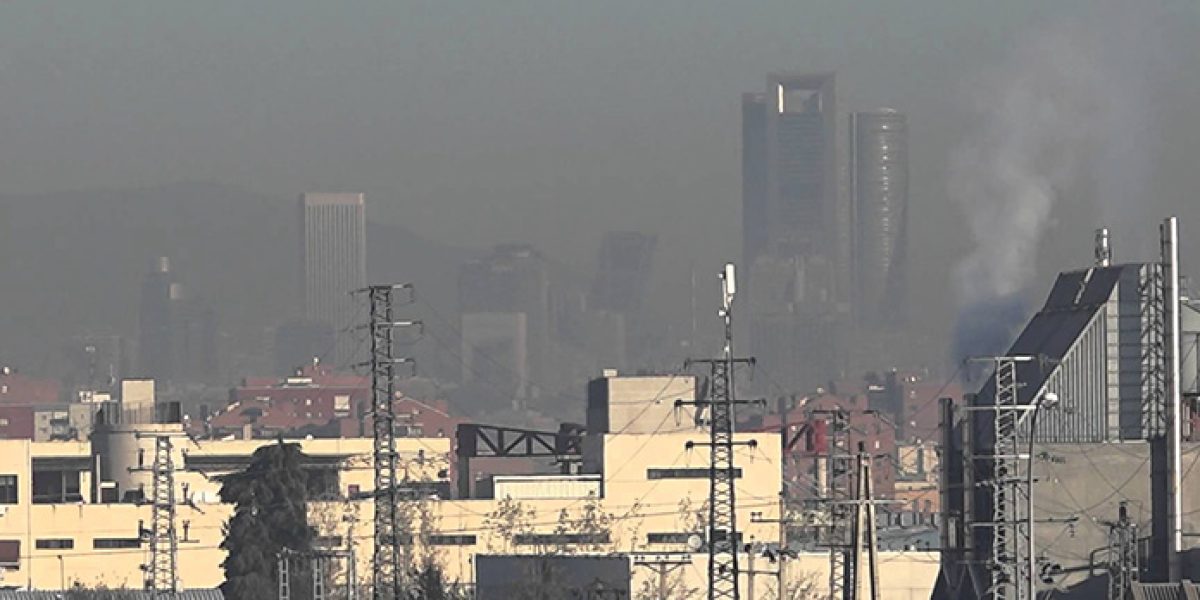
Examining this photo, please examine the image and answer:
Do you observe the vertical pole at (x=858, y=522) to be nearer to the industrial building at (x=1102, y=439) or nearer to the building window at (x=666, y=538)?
the industrial building at (x=1102, y=439)

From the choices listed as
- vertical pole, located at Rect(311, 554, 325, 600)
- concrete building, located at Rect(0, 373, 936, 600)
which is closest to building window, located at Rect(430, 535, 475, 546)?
concrete building, located at Rect(0, 373, 936, 600)

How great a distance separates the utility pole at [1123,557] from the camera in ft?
269

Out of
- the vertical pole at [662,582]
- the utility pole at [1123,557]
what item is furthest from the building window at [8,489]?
the utility pole at [1123,557]

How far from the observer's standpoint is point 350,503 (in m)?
135

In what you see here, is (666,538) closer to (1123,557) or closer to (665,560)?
(665,560)

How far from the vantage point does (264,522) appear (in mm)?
114188

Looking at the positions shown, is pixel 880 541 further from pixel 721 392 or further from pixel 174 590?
pixel 721 392

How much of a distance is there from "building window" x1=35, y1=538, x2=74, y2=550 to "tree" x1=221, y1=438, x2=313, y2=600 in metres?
19.8

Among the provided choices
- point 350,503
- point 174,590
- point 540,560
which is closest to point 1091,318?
point 540,560

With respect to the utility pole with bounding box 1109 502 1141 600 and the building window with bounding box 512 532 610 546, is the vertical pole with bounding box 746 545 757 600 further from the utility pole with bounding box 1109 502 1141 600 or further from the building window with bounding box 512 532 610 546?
the building window with bounding box 512 532 610 546

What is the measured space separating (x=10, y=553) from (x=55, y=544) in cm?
188

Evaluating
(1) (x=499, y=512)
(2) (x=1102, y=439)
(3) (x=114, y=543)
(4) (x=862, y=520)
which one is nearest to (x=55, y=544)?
(3) (x=114, y=543)

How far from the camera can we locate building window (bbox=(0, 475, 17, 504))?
14588 centimetres

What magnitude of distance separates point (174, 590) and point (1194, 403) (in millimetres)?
27278
